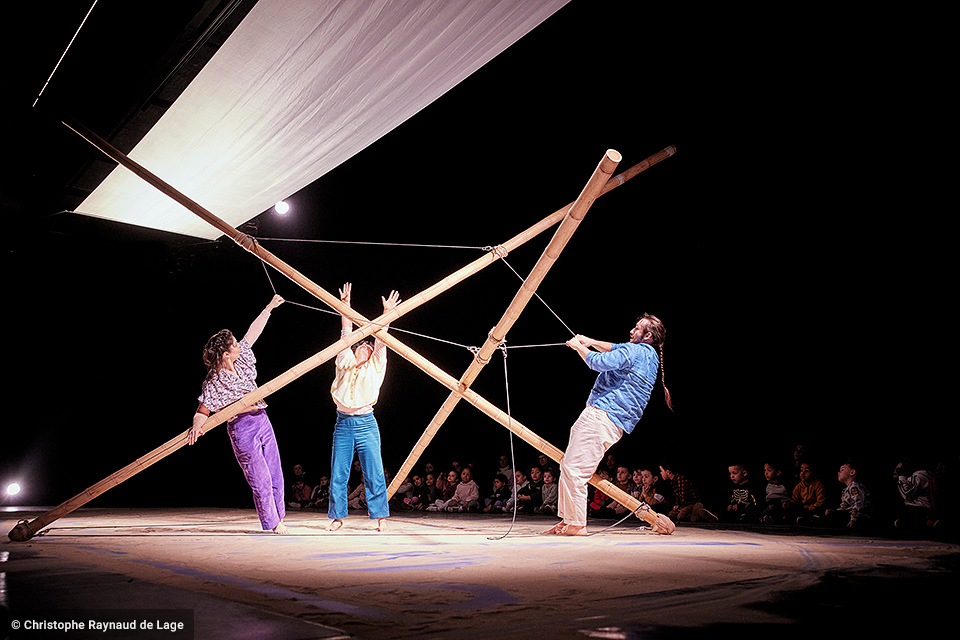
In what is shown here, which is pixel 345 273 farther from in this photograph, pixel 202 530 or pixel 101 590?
pixel 101 590

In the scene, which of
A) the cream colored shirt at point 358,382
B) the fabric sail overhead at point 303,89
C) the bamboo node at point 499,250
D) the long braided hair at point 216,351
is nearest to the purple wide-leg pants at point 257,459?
the long braided hair at point 216,351

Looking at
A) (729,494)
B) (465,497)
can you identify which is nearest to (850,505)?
(729,494)

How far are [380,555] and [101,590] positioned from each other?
1226mm

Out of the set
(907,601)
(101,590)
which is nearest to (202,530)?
(101,590)

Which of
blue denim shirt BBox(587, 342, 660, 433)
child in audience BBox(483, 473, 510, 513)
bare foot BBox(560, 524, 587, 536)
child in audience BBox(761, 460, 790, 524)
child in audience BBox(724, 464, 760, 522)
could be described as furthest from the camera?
child in audience BBox(483, 473, 510, 513)

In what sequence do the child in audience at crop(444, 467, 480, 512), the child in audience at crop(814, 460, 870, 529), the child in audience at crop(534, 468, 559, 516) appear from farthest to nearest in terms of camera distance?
the child in audience at crop(444, 467, 480, 512) → the child in audience at crop(534, 468, 559, 516) → the child in audience at crop(814, 460, 870, 529)

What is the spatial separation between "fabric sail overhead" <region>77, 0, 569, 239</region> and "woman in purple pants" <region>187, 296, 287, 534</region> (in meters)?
1.30

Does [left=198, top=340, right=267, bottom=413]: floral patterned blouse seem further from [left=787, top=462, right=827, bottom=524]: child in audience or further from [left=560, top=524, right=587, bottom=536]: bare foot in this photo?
[left=787, top=462, right=827, bottom=524]: child in audience

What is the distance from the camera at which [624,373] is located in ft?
15.0

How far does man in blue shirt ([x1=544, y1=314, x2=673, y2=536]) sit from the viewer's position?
4.39 meters

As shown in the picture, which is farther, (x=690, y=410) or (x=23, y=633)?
(x=690, y=410)

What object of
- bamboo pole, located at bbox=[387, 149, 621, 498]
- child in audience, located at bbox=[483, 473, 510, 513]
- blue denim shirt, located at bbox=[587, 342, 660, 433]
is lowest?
child in audience, located at bbox=[483, 473, 510, 513]

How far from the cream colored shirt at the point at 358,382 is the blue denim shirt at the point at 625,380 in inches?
66.7

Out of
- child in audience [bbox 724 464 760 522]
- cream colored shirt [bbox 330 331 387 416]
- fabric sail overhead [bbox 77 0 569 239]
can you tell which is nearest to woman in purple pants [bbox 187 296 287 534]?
cream colored shirt [bbox 330 331 387 416]
